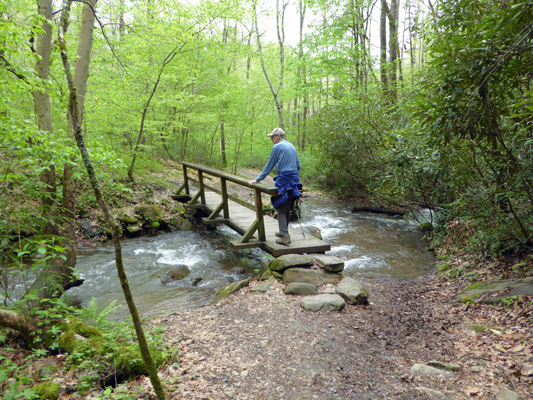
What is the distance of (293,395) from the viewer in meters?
2.57

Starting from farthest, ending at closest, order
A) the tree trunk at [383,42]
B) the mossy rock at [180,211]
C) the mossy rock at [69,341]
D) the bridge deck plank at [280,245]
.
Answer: the tree trunk at [383,42] → the mossy rock at [180,211] → the bridge deck plank at [280,245] → the mossy rock at [69,341]

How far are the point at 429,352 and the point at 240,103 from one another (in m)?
14.9

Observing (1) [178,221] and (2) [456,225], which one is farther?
(1) [178,221]

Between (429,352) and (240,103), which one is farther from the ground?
(240,103)

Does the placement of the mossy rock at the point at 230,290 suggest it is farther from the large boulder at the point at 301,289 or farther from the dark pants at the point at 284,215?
the dark pants at the point at 284,215

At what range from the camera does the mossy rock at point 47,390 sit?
7.84 feet

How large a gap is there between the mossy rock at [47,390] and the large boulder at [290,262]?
333 centimetres

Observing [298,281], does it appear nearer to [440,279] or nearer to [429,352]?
[429,352]

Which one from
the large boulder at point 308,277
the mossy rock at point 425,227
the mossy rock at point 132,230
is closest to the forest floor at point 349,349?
the large boulder at point 308,277

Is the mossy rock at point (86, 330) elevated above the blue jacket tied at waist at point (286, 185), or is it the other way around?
the blue jacket tied at waist at point (286, 185)

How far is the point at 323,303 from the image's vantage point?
13.9ft

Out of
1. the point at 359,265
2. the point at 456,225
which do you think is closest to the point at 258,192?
the point at 359,265

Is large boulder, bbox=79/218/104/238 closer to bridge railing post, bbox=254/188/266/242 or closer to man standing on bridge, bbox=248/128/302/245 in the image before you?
bridge railing post, bbox=254/188/266/242

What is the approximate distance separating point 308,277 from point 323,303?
2.43 feet
